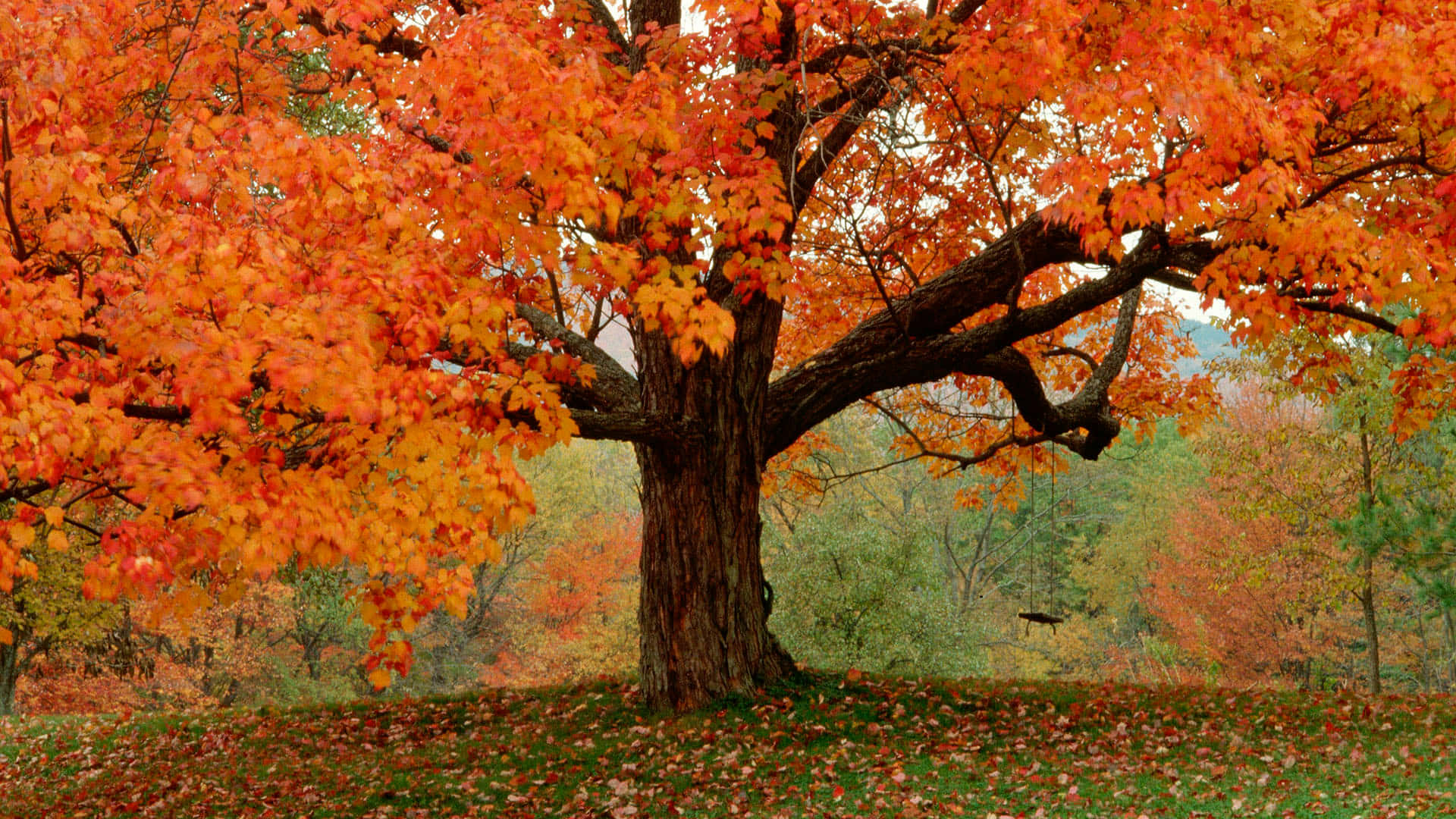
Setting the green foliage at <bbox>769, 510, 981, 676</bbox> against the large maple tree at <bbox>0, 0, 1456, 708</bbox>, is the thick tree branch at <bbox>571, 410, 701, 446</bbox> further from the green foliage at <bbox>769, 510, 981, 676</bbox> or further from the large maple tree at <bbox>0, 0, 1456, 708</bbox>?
the green foliage at <bbox>769, 510, 981, 676</bbox>

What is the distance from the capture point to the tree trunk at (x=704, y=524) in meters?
8.48

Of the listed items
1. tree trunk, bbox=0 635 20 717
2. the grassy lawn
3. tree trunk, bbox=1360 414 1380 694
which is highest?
tree trunk, bbox=1360 414 1380 694

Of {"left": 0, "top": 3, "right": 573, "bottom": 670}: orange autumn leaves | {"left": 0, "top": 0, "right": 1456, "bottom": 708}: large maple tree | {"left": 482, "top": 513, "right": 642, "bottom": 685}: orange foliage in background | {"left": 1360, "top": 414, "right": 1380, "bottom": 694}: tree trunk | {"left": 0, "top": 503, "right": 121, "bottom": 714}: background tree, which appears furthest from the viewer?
{"left": 482, "top": 513, "right": 642, "bottom": 685}: orange foliage in background

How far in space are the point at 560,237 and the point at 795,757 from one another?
167 inches

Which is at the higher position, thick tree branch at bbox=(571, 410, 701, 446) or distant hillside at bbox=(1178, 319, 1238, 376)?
distant hillside at bbox=(1178, 319, 1238, 376)

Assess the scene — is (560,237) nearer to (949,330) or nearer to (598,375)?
(598,375)

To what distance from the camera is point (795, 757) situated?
24.3ft

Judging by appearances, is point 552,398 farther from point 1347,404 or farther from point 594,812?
point 1347,404

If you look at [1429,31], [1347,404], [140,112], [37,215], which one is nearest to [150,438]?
[37,215]

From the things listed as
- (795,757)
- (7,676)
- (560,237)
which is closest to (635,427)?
(560,237)

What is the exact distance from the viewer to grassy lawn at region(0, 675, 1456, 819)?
644 cm

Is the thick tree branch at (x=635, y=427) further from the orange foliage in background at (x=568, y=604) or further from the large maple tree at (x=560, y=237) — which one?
the orange foliage in background at (x=568, y=604)

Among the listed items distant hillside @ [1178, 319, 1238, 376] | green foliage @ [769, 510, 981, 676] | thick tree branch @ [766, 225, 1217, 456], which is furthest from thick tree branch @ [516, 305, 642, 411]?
green foliage @ [769, 510, 981, 676]

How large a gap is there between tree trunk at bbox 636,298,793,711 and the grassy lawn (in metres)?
0.41
